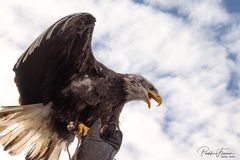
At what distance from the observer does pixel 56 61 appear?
5.20 meters

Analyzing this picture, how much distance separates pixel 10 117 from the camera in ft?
17.7

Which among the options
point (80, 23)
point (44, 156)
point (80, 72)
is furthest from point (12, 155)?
point (80, 23)

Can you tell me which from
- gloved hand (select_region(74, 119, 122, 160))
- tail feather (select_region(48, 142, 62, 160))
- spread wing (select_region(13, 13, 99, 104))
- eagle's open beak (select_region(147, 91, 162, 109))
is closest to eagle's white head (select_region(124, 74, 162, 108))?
eagle's open beak (select_region(147, 91, 162, 109))

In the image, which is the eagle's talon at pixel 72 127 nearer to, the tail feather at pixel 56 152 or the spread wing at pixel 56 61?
the spread wing at pixel 56 61

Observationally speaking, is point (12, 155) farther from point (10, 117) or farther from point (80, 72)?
point (80, 72)

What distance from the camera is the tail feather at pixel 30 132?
5.38 metres

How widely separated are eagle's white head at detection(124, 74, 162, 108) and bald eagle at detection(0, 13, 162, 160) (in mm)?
17

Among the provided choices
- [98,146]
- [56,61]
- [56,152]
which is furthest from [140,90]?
[98,146]

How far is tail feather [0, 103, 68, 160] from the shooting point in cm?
538

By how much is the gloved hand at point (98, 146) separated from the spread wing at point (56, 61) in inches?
49.5

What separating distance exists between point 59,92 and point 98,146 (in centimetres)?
151

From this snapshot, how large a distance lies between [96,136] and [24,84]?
159 cm

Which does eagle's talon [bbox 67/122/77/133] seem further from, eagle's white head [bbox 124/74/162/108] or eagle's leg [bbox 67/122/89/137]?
eagle's white head [bbox 124/74/162/108]

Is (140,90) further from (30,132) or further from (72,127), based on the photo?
(30,132)
